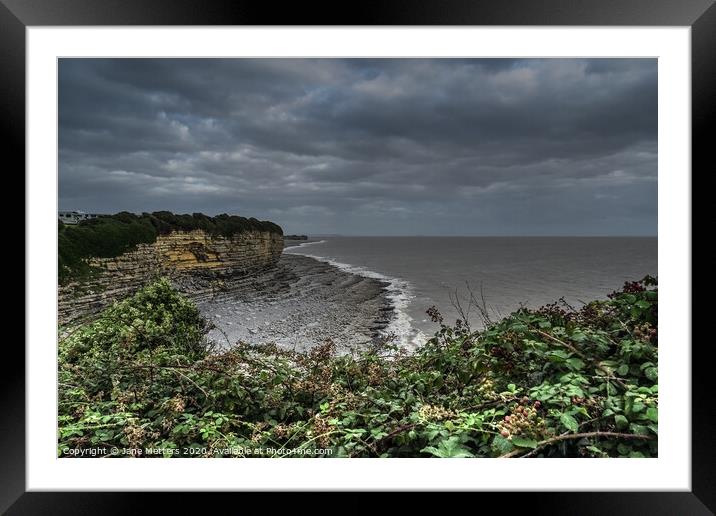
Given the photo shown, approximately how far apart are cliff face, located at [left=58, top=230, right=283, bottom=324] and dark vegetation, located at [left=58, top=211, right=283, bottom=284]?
4 centimetres

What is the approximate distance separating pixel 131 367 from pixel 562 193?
261cm

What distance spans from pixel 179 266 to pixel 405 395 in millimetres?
1843

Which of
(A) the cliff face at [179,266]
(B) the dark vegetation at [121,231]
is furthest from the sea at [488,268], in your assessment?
(B) the dark vegetation at [121,231]

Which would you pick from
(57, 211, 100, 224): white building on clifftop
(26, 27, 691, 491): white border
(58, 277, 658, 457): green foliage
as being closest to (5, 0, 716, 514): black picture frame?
(26, 27, 691, 491): white border

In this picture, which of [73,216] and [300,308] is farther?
[300,308]

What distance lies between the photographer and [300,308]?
265 centimetres

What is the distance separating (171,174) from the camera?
224 centimetres

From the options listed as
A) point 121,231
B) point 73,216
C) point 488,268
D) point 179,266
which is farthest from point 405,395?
point 73,216

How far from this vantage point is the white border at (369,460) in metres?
1.31

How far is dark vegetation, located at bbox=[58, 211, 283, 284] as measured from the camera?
88.0 inches

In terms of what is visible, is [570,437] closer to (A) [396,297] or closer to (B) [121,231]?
(A) [396,297]
